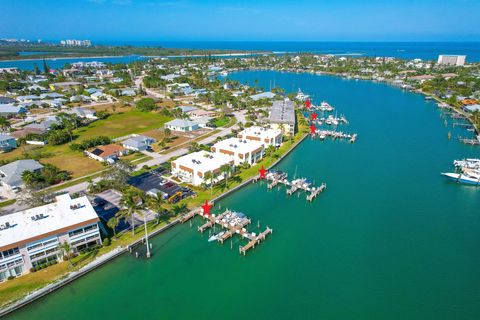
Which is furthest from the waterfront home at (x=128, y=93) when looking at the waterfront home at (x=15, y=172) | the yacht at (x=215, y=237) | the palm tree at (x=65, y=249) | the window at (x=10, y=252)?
the window at (x=10, y=252)

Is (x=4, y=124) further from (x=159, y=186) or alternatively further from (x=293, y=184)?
(x=293, y=184)

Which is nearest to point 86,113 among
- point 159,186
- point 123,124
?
point 123,124

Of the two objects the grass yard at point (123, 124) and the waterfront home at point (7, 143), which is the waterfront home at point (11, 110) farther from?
the waterfront home at point (7, 143)

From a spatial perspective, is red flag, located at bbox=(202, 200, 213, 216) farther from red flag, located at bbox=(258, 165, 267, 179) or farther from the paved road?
the paved road

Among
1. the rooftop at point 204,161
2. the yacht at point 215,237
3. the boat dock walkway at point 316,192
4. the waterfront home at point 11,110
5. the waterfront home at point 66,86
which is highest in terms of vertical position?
the waterfront home at point 66,86

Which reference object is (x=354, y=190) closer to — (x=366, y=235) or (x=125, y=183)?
(x=366, y=235)
